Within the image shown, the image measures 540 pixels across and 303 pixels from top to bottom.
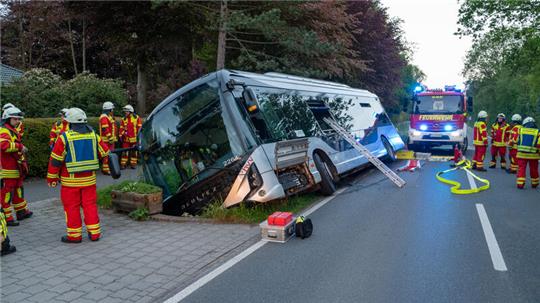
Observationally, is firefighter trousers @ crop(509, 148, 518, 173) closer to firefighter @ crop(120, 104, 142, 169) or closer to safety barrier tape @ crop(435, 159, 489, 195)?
safety barrier tape @ crop(435, 159, 489, 195)

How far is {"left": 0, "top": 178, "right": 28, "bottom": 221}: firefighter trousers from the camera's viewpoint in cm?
669

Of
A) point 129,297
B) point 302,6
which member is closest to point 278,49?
point 302,6

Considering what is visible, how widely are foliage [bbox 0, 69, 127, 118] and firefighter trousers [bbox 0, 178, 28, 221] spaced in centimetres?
820

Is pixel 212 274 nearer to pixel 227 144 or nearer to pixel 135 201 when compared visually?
pixel 227 144

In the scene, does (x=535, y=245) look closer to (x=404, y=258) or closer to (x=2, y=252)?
(x=404, y=258)

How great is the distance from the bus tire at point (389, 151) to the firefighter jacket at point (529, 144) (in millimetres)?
4267

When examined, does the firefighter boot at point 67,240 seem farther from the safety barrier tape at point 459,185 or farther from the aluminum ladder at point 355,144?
the safety barrier tape at point 459,185

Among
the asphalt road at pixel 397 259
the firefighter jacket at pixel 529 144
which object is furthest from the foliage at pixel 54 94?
the firefighter jacket at pixel 529 144

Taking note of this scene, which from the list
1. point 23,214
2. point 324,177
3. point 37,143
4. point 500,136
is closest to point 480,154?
point 500,136

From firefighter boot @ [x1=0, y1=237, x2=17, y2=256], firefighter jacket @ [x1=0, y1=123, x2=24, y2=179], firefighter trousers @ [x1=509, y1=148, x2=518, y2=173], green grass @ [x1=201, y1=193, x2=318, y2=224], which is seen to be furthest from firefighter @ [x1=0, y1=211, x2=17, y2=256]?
firefighter trousers @ [x1=509, y1=148, x2=518, y2=173]

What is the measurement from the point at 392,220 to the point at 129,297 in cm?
441

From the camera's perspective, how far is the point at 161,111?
7.53 meters

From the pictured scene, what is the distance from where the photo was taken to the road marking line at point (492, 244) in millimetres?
4974

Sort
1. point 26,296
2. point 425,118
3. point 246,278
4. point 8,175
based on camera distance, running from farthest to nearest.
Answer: point 425,118 → point 8,175 → point 246,278 → point 26,296
